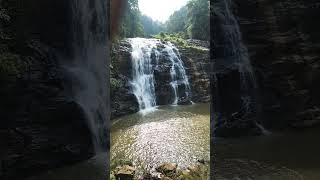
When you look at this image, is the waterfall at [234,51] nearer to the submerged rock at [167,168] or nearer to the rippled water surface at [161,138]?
the rippled water surface at [161,138]

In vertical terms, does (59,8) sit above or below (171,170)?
above

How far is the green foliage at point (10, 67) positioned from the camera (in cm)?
418

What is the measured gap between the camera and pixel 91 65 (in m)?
5.96

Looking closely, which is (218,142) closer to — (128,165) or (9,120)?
(128,165)

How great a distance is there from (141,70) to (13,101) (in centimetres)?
590

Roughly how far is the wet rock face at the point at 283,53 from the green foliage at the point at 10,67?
14.5 feet

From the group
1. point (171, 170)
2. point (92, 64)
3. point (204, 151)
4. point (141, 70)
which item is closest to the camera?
point (171, 170)

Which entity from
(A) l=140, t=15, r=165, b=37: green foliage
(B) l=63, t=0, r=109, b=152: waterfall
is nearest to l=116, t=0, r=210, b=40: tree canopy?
(A) l=140, t=15, r=165, b=37: green foliage

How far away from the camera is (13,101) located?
4.37 m

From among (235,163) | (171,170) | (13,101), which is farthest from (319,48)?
(13,101)

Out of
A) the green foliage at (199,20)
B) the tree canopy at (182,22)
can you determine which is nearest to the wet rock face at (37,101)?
the tree canopy at (182,22)

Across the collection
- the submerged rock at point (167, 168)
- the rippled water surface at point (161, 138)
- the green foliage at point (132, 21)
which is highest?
the green foliage at point (132, 21)

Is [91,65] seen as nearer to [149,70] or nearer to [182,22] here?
[149,70]

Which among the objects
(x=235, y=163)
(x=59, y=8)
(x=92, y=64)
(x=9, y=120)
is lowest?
(x=235, y=163)
